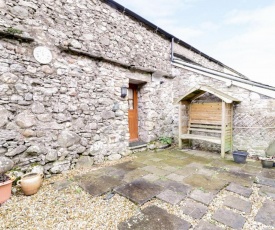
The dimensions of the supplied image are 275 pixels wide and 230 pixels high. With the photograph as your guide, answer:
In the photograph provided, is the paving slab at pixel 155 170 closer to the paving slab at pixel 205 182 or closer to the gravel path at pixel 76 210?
the paving slab at pixel 205 182

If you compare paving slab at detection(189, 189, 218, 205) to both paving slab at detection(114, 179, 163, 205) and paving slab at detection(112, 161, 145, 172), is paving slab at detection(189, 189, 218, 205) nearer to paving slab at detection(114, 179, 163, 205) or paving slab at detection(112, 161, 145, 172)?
paving slab at detection(114, 179, 163, 205)

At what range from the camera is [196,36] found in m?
13.0

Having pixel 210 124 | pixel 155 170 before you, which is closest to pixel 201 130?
pixel 210 124

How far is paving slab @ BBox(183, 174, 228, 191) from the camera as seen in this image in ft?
8.86

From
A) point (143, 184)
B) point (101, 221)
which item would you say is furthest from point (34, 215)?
point (143, 184)

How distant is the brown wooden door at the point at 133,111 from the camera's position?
543cm

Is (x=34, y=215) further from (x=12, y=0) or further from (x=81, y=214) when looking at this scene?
(x=12, y=0)

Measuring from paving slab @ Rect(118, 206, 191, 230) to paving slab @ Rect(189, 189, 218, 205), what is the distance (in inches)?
23.1

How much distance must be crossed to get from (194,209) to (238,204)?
2.21ft

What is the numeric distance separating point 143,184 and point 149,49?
14.3ft

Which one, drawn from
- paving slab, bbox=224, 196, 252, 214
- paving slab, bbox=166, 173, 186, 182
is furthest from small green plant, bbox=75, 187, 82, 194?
paving slab, bbox=224, 196, 252, 214

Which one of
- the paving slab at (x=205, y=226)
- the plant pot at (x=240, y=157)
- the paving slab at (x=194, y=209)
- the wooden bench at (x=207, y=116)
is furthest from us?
the wooden bench at (x=207, y=116)

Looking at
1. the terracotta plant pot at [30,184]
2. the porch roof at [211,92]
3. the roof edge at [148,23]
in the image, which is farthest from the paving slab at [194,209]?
the roof edge at [148,23]

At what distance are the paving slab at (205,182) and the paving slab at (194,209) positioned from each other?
0.57m
